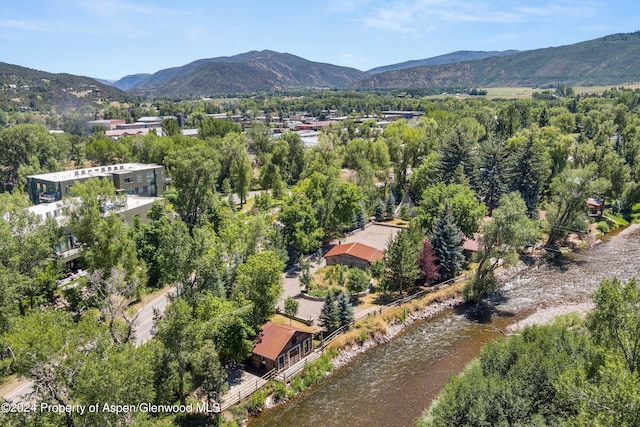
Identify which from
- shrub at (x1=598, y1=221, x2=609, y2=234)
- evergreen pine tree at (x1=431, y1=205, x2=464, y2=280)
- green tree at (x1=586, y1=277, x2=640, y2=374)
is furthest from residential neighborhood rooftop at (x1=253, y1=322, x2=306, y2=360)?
shrub at (x1=598, y1=221, x2=609, y2=234)

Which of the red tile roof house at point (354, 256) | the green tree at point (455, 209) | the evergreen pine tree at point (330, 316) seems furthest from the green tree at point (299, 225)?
the evergreen pine tree at point (330, 316)

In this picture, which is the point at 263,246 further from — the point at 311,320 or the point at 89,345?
the point at 89,345

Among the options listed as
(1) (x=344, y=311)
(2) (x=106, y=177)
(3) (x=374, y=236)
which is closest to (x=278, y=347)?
(1) (x=344, y=311)

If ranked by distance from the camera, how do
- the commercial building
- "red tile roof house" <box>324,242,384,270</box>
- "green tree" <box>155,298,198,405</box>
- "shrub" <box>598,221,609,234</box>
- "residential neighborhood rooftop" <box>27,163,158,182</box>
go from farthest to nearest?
"shrub" <box>598,221,609,234</box> → "residential neighborhood rooftop" <box>27,163,158,182</box> → the commercial building → "red tile roof house" <box>324,242,384,270</box> → "green tree" <box>155,298,198,405</box>

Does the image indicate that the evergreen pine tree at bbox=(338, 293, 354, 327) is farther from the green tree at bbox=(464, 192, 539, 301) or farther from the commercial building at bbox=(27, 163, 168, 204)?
the commercial building at bbox=(27, 163, 168, 204)

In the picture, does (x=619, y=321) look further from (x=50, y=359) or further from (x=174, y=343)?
(x=50, y=359)

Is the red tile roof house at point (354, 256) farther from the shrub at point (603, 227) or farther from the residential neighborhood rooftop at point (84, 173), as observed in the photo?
the shrub at point (603, 227)

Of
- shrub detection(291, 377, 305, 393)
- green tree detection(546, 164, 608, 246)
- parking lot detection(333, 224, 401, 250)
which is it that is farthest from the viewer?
parking lot detection(333, 224, 401, 250)
